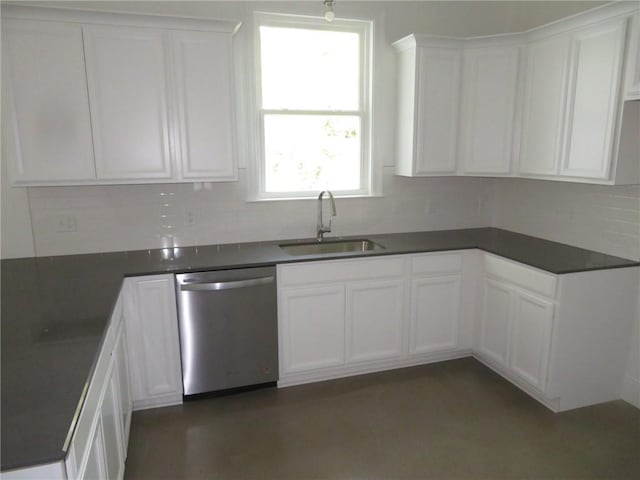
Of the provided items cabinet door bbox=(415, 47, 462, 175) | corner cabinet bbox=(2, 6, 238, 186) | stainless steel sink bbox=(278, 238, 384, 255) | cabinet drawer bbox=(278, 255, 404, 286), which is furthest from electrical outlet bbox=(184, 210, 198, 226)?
cabinet door bbox=(415, 47, 462, 175)

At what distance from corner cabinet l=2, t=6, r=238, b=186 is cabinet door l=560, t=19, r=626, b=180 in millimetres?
2099

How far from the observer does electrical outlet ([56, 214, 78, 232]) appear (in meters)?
2.86

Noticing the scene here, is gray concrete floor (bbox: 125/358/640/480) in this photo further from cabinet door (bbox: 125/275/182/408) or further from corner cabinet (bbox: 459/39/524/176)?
corner cabinet (bbox: 459/39/524/176)

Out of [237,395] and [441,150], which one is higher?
[441,150]

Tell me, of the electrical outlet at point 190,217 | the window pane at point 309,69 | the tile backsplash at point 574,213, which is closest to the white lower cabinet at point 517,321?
the tile backsplash at point 574,213

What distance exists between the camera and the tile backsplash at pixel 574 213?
2.70m

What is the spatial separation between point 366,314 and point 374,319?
0.25 ft

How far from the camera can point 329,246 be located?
133 inches

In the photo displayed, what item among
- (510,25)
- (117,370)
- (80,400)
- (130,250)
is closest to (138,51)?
(130,250)

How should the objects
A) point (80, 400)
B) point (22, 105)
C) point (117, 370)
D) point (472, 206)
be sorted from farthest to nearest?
1. point (472, 206)
2. point (22, 105)
3. point (117, 370)
4. point (80, 400)

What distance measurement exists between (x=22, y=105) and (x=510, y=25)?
139 inches

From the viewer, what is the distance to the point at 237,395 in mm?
2832

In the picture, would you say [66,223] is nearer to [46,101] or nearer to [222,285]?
[46,101]

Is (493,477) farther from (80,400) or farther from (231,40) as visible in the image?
(231,40)
